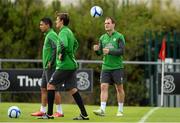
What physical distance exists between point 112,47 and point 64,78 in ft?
4.88

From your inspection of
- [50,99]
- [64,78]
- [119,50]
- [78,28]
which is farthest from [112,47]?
[78,28]

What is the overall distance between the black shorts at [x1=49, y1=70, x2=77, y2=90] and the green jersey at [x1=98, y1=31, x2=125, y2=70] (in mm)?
1197

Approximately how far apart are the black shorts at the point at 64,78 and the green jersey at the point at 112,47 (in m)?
1.20

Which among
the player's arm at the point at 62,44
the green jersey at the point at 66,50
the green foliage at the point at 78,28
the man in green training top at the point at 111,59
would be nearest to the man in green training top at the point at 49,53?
the green jersey at the point at 66,50

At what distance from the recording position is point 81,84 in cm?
2169

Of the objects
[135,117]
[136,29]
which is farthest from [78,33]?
[135,117]

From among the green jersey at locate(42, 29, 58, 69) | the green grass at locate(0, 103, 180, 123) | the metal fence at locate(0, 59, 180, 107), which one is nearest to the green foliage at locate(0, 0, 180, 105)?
the metal fence at locate(0, 59, 180, 107)

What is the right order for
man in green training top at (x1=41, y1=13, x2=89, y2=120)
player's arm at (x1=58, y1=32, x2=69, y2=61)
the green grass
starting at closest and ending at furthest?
player's arm at (x1=58, y1=32, x2=69, y2=61) < man in green training top at (x1=41, y1=13, x2=89, y2=120) < the green grass

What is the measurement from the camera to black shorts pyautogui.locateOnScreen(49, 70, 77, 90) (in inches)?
584

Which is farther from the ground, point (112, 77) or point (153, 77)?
point (112, 77)

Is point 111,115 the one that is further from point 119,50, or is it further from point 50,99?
point 50,99

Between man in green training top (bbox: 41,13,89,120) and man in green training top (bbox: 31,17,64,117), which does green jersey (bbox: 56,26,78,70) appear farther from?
man in green training top (bbox: 31,17,64,117)

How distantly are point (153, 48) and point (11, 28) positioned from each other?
500 cm

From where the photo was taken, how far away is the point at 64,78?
14.9 metres
